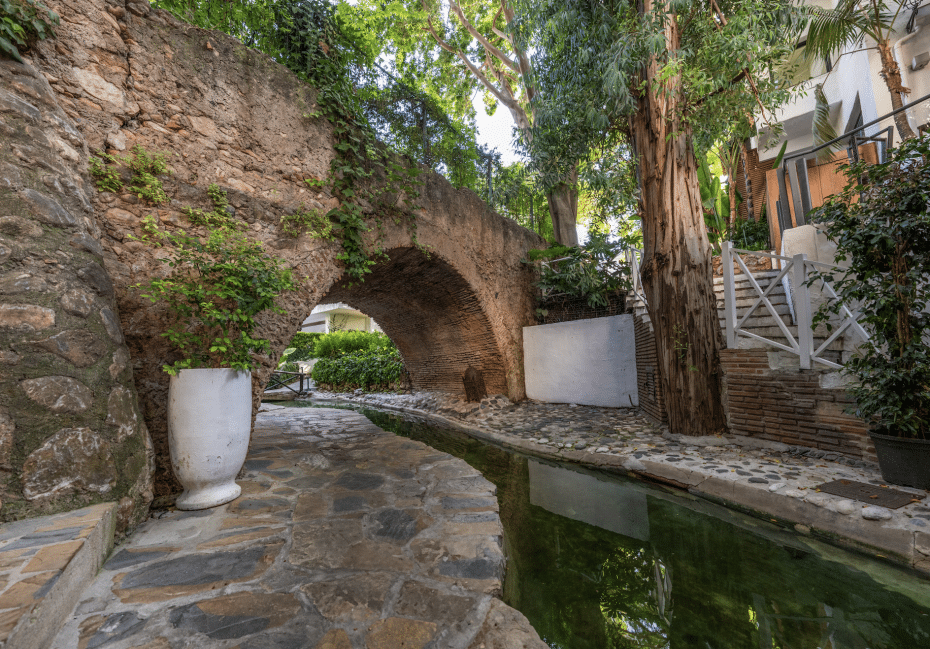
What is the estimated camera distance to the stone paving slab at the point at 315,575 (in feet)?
5.08

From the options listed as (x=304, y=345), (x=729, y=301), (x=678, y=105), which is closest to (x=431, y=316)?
(x=729, y=301)

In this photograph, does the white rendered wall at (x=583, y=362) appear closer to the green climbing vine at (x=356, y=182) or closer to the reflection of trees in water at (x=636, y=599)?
the green climbing vine at (x=356, y=182)

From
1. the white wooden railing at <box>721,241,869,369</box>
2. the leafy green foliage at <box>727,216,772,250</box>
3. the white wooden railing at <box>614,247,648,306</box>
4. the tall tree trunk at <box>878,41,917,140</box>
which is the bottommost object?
the white wooden railing at <box>721,241,869,369</box>

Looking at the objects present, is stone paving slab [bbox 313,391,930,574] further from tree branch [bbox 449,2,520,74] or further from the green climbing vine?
tree branch [bbox 449,2,520,74]

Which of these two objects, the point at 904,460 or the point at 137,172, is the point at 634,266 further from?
the point at 137,172

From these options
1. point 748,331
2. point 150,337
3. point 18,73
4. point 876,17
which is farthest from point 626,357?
point 18,73

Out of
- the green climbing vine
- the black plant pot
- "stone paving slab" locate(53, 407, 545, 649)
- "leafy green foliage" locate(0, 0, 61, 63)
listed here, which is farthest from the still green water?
"leafy green foliage" locate(0, 0, 61, 63)

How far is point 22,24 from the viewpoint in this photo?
2641mm

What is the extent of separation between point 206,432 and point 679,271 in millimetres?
4886

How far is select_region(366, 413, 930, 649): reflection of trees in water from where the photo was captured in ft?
6.15

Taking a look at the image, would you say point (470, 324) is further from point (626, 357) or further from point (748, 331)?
point (748, 331)

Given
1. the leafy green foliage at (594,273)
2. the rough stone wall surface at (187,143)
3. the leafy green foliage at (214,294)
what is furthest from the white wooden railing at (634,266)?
the leafy green foliage at (214,294)

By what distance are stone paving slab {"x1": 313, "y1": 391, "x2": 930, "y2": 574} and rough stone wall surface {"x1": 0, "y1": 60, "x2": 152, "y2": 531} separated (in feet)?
13.3

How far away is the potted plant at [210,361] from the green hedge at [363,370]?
26.4 ft
